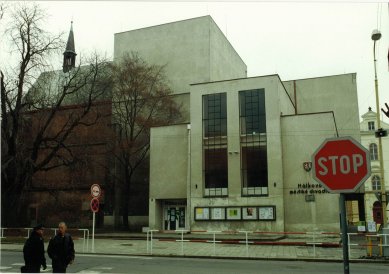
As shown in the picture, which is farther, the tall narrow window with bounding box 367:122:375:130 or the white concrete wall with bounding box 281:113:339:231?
the tall narrow window with bounding box 367:122:375:130

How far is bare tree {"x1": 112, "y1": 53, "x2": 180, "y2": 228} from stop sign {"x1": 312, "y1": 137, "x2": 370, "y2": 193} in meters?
34.8

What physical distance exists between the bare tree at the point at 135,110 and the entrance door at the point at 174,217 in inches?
211

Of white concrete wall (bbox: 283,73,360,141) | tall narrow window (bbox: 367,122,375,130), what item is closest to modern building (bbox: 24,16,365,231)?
white concrete wall (bbox: 283,73,360,141)

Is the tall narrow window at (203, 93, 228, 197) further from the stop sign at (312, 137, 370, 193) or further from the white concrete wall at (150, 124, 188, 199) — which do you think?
the stop sign at (312, 137, 370, 193)

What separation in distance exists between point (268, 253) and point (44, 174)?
33903 millimetres

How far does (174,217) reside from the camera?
36.3 m

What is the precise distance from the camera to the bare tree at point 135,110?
4016 centimetres

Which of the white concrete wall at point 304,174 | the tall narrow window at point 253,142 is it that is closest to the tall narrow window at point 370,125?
the white concrete wall at point 304,174

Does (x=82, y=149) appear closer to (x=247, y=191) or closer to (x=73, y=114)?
(x=73, y=114)

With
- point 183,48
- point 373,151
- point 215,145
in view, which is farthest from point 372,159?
point 215,145

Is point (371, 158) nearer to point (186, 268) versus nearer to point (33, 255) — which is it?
point (186, 268)

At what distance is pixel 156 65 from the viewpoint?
150ft

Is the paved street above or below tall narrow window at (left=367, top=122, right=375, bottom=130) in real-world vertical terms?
below

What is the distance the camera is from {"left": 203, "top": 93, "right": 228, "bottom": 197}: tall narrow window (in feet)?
112
